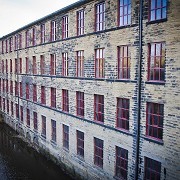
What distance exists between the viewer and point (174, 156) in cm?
1110

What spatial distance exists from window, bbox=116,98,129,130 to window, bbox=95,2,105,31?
4901 mm

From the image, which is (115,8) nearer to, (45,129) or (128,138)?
(128,138)

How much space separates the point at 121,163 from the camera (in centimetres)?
1422

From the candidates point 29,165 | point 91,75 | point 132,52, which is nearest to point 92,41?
point 91,75

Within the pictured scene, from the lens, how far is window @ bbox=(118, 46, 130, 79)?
13422 mm

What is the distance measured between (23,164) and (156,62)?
1610 centimetres

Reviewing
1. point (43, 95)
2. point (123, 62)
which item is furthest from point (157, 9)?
point (43, 95)

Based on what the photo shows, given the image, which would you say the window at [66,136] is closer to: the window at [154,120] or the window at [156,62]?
the window at [154,120]

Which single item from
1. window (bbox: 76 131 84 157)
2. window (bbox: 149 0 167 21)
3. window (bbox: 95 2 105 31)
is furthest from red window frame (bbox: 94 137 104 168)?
window (bbox: 149 0 167 21)

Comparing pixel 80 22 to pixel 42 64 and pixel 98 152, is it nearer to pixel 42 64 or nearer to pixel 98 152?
pixel 42 64

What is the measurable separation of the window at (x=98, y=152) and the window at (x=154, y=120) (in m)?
Result: 4.30

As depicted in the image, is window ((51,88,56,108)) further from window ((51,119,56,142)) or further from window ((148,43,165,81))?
window ((148,43,165,81))

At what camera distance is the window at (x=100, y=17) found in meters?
15.0

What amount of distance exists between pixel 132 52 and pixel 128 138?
16.0 ft
